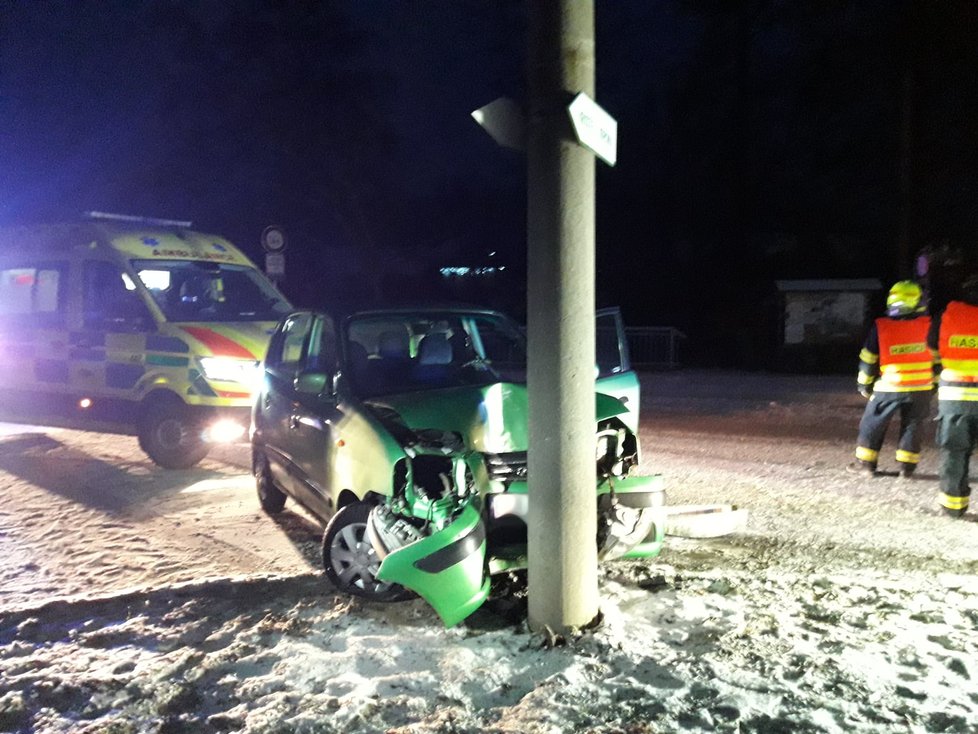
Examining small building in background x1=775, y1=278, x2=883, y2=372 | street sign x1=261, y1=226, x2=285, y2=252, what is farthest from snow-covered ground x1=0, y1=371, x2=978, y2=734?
small building in background x1=775, y1=278, x2=883, y2=372

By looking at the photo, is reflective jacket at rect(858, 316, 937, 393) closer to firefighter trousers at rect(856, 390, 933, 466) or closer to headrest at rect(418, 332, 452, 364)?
firefighter trousers at rect(856, 390, 933, 466)

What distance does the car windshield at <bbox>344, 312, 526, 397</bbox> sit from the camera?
6070 mm

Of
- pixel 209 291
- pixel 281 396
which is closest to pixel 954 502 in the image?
pixel 281 396

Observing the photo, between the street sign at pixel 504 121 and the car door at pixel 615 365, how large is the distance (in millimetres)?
1615

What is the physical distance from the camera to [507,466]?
193 inches

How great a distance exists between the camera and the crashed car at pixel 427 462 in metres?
4.61

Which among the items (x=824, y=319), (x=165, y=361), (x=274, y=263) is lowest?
(x=165, y=361)

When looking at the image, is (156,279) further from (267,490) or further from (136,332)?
(267,490)

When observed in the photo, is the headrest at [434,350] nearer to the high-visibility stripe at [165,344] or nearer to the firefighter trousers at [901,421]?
the high-visibility stripe at [165,344]

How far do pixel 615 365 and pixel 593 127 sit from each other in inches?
87.2

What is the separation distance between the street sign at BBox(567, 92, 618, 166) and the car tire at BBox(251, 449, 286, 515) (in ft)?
13.5

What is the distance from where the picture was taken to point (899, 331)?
8.01 meters

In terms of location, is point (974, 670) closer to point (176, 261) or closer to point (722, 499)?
point (722, 499)

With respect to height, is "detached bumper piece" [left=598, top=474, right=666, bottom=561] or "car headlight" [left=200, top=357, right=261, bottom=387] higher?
"car headlight" [left=200, top=357, right=261, bottom=387]
